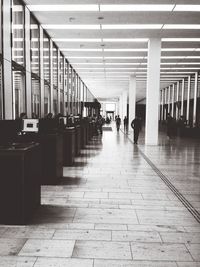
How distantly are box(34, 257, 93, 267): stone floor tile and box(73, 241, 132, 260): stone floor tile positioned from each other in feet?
0.35

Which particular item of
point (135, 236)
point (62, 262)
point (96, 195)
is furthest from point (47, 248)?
point (96, 195)

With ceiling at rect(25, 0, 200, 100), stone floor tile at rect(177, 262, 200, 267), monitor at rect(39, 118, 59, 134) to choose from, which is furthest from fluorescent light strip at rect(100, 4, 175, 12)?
stone floor tile at rect(177, 262, 200, 267)

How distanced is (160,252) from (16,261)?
4.77 ft

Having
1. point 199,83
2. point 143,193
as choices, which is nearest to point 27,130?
point 143,193

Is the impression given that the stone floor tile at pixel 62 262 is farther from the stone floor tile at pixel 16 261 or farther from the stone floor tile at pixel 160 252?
the stone floor tile at pixel 160 252

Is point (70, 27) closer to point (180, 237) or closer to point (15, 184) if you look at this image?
point (15, 184)

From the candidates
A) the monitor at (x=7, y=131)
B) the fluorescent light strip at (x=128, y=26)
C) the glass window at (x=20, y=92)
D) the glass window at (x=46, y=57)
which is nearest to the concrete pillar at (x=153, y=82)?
the fluorescent light strip at (x=128, y=26)

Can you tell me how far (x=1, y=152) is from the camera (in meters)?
3.98

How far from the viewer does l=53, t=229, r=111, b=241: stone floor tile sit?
3604 mm

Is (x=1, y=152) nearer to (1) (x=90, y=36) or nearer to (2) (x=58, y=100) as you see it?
(1) (x=90, y=36)

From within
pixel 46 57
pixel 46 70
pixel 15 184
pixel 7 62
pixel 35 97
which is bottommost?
pixel 15 184

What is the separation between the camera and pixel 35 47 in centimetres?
1181

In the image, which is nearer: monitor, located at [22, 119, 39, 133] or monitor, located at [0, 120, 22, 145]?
monitor, located at [0, 120, 22, 145]

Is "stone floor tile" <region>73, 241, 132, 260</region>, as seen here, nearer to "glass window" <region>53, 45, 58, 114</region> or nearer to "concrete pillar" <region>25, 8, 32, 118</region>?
"concrete pillar" <region>25, 8, 32, 118</region>
